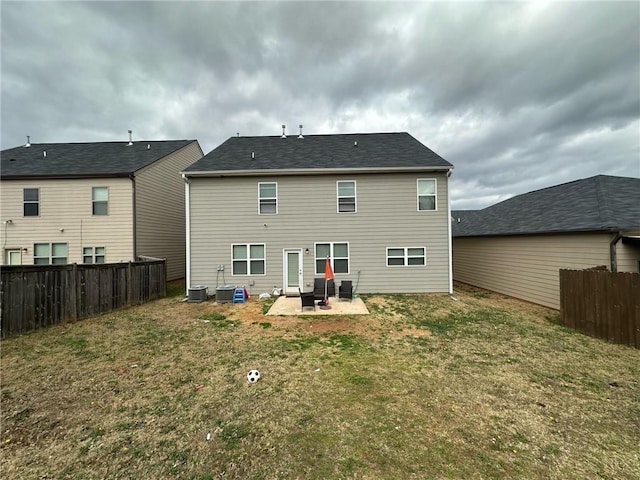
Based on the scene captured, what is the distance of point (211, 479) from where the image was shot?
7.58ft

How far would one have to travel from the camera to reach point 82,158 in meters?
13.7

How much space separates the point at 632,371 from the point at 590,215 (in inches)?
240

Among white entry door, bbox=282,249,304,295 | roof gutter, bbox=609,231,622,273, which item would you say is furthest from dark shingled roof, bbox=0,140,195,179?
roof gutter, bbox=609,231,622,273

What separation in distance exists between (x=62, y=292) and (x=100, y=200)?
754 centimetres

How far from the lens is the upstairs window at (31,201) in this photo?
479 inches

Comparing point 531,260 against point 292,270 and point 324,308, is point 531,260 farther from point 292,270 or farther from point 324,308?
point 292,270

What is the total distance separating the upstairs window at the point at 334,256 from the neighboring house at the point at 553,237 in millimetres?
7095

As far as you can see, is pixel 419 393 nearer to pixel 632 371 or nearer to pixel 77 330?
pixel 632 371

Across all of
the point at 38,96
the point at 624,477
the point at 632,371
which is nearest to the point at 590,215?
the point at 632,371

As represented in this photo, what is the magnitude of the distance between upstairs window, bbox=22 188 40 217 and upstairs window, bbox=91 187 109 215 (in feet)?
8.60

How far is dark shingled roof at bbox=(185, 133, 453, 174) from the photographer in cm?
1066

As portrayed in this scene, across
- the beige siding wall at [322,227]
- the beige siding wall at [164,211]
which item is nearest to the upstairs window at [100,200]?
the beige siding wall at [164,211]

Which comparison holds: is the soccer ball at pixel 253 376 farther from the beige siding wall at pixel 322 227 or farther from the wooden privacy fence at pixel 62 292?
the beige siding wall at pixel 322 227

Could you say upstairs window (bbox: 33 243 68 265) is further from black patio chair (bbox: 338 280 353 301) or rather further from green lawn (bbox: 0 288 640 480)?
black patio chair (bbox: 338 280 353 301)
